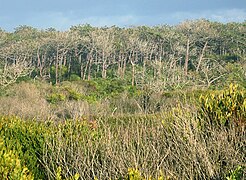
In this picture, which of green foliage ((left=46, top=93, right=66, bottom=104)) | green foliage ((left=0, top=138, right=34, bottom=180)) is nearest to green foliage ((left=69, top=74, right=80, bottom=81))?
green foliage ((left=46, top=93, right=66, bottom=104))

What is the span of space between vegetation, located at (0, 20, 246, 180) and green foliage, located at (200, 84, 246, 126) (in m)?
0.02

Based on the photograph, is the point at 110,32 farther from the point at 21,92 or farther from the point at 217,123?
the point at 217,123

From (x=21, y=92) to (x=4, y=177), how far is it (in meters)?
29.8

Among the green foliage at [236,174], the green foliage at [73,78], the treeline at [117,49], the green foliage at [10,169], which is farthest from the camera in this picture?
the treeline at [117,49]

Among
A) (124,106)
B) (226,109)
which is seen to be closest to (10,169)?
(226,109)

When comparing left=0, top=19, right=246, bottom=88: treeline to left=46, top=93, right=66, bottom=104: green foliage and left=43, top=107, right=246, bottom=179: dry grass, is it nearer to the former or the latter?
left=46, top=93, right=66, bottom=104: green foliage

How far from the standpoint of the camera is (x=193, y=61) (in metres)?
58.6

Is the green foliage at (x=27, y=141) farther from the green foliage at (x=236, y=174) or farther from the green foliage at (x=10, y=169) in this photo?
the green foliage at (x=236, y=174)

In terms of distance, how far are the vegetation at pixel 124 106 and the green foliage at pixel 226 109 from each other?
2 cm

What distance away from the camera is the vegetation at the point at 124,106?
6.14 meters

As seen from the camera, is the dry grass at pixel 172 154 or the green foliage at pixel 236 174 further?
the dry grass at pixel 172 154

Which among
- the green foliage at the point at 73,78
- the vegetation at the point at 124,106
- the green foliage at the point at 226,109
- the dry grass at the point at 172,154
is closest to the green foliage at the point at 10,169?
the vegetation at the point at 124,106

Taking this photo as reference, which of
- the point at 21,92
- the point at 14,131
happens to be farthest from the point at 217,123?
the point at 21,92

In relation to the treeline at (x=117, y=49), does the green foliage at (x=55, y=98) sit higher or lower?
lower
